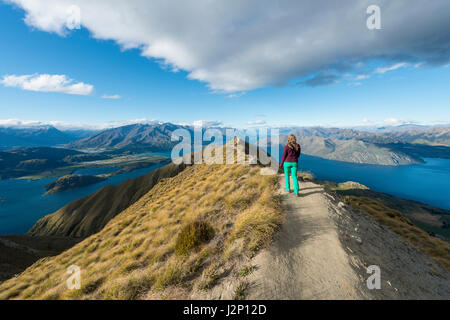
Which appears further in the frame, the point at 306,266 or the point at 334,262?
the point at 334,262

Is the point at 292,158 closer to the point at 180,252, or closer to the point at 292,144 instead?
the point at 292,144

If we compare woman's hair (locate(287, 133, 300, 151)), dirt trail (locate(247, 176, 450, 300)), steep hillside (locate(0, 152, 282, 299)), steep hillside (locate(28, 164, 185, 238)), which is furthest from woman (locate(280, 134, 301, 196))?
steep hillside (locate(28, 164, 185, 238))

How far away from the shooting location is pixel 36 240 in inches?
2052

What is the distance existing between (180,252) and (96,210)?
105m

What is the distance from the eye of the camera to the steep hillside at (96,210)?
81812mm

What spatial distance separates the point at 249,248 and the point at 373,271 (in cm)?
432

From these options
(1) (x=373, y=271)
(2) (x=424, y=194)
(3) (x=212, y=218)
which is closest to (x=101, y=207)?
(3) (x=212, y=218)

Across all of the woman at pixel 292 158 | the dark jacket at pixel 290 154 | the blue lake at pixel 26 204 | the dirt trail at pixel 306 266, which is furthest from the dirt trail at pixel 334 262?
the blue lake at pixel 26 204

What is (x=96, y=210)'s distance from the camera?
3433 inches

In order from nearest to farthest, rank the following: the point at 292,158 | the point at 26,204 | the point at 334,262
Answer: the point at 334,262
the point at 292,158
the point at 26,204

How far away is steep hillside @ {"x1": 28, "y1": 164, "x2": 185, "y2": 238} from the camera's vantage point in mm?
81812

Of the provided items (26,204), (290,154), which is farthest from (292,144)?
(26,204)

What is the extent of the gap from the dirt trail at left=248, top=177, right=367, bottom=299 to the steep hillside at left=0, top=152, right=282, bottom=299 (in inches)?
26.6
